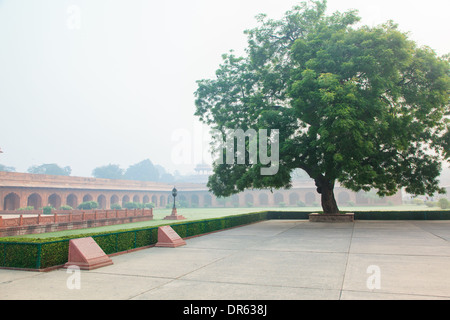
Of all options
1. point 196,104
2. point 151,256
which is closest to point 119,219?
point 196,104

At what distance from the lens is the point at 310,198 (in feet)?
263

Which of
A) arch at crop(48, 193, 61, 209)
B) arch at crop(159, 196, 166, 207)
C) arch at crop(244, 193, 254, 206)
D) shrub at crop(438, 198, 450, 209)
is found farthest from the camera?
arch at crop(244, 193, 254, 206)

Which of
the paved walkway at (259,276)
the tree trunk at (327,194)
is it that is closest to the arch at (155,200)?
the tree trunk at (327,194)

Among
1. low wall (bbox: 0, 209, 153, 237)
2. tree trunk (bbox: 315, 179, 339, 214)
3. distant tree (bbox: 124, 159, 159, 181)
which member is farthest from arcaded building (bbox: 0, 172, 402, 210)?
distant tree (bbox: 124, 159, 159, 181)

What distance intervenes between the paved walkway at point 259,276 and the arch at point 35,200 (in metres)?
44.4

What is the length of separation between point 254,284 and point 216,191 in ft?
60.0

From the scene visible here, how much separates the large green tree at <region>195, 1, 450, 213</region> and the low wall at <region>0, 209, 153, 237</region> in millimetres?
12064

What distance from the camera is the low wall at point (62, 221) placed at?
21828 millimetres

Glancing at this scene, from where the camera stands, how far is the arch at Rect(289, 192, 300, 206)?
265 ft

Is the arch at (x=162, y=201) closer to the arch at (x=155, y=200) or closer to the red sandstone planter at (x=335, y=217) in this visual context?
the arch at (x=155, y=200)

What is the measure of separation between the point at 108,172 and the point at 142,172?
14064 millimetres

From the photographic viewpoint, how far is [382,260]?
31.1ft

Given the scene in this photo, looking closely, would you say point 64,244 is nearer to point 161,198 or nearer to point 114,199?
point 114,199

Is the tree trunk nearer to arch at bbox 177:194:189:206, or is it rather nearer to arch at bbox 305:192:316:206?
arch at bbox 305:192:316:206
